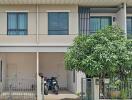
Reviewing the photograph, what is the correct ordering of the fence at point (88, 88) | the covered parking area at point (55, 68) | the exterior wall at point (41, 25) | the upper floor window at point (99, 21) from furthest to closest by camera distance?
1. the covered parking area at point (55, 68)
2. the upper floor window at point (99, 21)
3. the exterior wall at point (41, 25)
4. the fence at point (88, 88)

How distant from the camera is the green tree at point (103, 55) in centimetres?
1756

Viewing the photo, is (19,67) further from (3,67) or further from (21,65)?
(3,67)

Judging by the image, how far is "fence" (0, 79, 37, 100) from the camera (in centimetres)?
2278

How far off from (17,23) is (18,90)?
189 inches

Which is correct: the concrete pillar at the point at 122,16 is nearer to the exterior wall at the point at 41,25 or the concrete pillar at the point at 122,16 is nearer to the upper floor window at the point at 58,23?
the exterior wall at the point at 41,25

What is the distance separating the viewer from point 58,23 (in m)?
26.4

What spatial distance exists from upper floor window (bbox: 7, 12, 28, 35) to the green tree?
8053mm

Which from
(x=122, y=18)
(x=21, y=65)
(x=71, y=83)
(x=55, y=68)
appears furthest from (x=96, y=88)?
(x=21, y=65)

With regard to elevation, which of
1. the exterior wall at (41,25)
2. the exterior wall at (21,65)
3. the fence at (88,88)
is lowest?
the fence at (88,88)

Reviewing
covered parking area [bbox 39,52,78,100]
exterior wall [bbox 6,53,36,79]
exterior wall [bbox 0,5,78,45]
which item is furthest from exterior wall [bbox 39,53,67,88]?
exterior wall [bbox 0,5,78,45]

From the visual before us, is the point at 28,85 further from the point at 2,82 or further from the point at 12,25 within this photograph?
the point at 12,25

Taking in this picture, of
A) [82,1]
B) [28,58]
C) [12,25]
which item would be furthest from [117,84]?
[28,58]

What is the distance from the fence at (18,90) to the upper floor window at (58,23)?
407cm

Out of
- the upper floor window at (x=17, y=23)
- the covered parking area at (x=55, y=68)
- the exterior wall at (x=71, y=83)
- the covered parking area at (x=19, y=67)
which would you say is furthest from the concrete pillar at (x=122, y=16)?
the covered parking area at (x=19, y=67)
